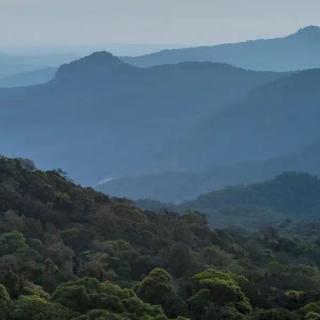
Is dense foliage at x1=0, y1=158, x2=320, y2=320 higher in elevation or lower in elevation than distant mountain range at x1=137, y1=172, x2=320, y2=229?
higher

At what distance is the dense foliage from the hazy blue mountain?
11677 centimetres

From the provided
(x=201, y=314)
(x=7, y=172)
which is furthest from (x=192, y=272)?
(x=7, y=172)

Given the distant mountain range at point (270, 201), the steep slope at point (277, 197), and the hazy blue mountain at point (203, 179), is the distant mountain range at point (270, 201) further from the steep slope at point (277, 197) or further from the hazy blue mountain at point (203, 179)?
the hazy blue mountain at point (203, 179)

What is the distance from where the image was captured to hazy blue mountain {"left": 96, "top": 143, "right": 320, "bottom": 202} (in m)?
159

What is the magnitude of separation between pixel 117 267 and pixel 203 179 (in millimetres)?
146151

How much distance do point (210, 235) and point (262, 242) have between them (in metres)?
9.68

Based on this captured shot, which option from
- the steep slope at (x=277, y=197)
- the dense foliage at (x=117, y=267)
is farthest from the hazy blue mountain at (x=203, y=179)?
the dense foliage at (x=117, y=267)

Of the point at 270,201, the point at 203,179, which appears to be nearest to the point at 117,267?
the point at 270,201

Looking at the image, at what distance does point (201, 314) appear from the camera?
17359 millimetres

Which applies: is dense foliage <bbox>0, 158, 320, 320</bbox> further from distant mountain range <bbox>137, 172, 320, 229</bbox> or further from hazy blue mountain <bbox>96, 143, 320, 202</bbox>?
hazy blue mountain <bbox>96, 143, 320, 202</bbox>

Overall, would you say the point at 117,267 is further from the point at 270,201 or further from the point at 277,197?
the point at 277,197

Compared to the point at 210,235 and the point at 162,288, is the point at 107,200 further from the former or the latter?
the point at 162,288

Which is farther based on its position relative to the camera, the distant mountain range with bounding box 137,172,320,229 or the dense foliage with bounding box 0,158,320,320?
the distant mountain range with bounding box 137,172,320,229

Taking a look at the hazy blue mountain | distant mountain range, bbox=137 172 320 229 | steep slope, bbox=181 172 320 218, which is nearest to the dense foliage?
distant mountain range, bbox=137 172 320 229
